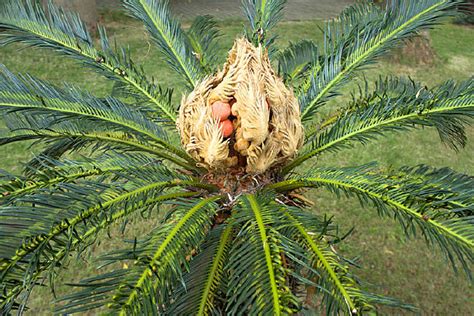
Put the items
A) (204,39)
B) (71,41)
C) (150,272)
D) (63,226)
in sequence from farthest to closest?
(204,39), (71,41), (63,226), (150,272)

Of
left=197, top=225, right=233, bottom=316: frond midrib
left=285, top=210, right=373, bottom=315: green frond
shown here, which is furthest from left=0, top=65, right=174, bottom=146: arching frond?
left=285, top=210, right=373, bottom=315: green frond

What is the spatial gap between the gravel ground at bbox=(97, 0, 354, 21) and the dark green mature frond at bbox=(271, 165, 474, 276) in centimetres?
872

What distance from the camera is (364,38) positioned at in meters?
2.49

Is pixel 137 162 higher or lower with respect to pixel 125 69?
lower

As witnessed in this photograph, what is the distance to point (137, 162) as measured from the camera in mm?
2154

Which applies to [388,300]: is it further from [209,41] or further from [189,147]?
[209,41]

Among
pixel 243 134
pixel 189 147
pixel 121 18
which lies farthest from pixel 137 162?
pixel 121 18

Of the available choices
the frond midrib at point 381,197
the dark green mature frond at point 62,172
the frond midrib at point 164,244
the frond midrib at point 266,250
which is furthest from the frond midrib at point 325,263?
the dark green mature frond at point 62,172

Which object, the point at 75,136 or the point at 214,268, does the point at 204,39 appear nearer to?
the point at 75,136

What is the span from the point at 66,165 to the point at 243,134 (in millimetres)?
771

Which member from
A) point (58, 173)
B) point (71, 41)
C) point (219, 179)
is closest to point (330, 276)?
point (219, 179)

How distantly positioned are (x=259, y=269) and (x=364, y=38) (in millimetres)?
1548

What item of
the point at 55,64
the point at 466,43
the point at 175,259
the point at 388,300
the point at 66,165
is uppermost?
the point at 66,165

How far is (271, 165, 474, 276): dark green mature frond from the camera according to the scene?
1.56 m
